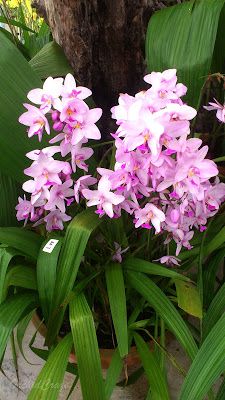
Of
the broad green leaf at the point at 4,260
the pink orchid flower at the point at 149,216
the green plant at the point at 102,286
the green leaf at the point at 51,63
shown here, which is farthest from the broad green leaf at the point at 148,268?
the green leaf at the point at 51,63

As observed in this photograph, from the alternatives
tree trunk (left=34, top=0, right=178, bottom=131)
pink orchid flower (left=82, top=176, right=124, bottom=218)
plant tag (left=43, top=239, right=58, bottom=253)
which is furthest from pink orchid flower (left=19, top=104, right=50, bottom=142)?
tree trunk (left=34, top=0, right=178, bottom=131)

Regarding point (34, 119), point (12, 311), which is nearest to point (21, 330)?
point (12, 311)

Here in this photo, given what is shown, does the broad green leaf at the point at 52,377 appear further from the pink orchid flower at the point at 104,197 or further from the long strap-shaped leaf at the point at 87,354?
the pink orchid flower at the point at 104,197

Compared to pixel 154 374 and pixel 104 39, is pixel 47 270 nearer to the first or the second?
pixel 154 374

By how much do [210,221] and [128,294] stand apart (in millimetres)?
240

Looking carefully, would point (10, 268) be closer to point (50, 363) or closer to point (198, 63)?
Result: point (50, 363)

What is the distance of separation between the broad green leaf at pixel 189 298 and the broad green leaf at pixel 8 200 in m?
0.41

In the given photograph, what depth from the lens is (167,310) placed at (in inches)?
33.2

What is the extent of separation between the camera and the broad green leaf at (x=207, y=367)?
0.70m

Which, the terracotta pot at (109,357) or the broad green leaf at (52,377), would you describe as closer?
the broad green leaf at (52,377)

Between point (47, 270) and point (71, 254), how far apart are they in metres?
0.06

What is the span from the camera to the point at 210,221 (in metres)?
0.94

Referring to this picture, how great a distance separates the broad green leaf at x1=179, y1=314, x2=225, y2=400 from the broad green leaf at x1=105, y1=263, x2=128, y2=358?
0.12m

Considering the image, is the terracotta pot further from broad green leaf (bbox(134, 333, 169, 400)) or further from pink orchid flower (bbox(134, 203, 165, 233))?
pink orchid flower (bbox(134, 203, 165, 233))
